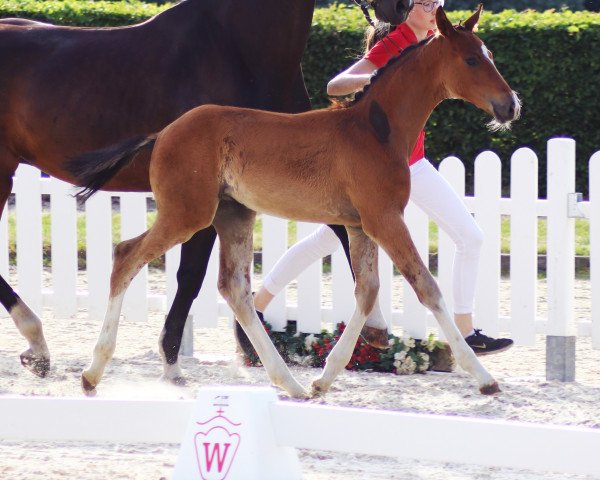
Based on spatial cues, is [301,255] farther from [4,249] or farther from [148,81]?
[4,249]

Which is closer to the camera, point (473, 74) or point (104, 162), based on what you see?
point (473, 74)

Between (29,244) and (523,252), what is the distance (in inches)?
113

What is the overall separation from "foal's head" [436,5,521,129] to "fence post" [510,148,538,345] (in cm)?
150

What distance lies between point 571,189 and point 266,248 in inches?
65.1

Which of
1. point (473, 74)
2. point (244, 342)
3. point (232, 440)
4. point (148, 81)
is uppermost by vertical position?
point (148, 81)

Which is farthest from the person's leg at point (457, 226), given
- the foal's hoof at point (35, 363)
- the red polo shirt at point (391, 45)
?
the foal's hoof at point (35, 363)

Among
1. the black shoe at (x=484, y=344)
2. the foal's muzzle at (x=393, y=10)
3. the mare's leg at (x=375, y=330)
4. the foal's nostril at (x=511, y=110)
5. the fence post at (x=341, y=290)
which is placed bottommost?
the black shoe at (x=484, y=344)

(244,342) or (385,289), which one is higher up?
(385,289)

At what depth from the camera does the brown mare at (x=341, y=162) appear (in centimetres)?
454

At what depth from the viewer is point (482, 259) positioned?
20.3 feet

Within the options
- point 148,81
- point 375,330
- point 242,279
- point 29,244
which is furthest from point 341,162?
point 29,244

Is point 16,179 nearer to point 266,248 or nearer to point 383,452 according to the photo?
point 266,248

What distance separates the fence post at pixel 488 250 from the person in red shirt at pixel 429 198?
47 centimetres

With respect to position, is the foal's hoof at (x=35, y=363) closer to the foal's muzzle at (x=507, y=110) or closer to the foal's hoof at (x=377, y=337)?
the foal's hoof at (x=377, y=337)
